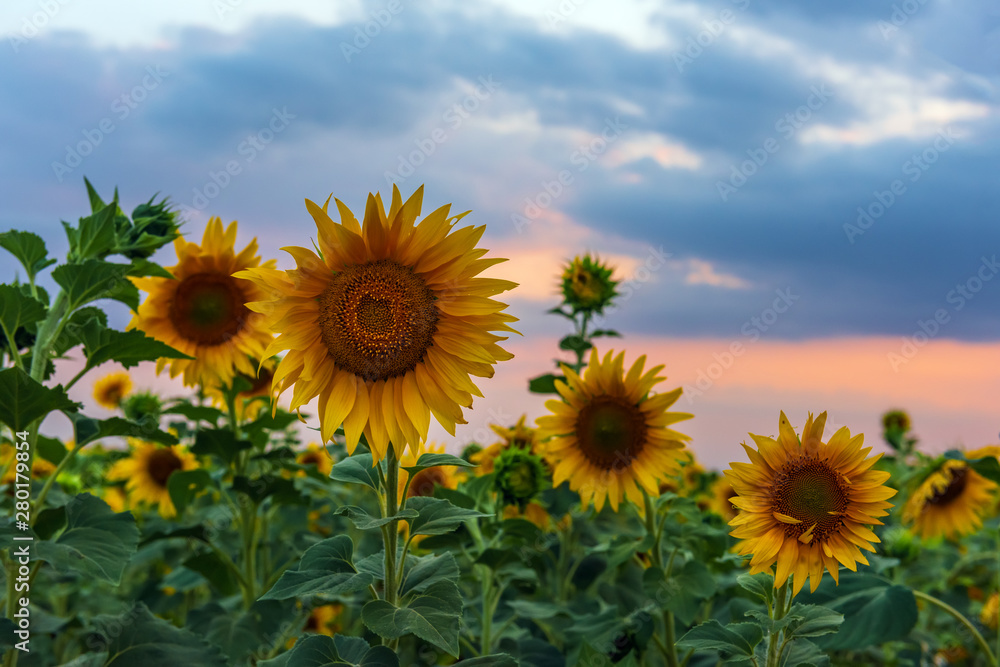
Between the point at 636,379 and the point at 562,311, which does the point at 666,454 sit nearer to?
the point at 636,379

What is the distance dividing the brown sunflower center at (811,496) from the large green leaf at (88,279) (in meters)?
1.97

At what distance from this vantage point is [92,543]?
2.21 metres

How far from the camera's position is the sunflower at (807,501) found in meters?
1.85

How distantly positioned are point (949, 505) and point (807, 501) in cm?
255

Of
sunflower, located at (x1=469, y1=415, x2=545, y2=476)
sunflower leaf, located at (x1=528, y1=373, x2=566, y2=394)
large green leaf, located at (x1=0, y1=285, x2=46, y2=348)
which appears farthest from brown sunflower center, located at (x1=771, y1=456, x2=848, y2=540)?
large green leaf, located at (x1=0, y1=285, x2=46, y2=348)

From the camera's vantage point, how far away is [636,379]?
3.04 meters

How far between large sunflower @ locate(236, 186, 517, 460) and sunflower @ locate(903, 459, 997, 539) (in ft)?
9.48

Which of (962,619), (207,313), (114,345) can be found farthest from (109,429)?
(962,619)

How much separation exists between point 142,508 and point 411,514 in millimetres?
4453

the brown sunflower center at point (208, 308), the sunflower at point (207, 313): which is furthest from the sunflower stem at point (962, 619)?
the brown sunflower center at point (208, 308)

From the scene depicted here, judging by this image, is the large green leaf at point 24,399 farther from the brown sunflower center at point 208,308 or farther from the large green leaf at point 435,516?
the brown sunflower center at point 208,308

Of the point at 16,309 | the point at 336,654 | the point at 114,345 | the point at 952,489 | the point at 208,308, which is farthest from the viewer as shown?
the point at 952,489

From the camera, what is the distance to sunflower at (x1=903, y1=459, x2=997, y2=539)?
12.5 feet

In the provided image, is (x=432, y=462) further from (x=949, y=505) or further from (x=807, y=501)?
(x=949, y=505)
